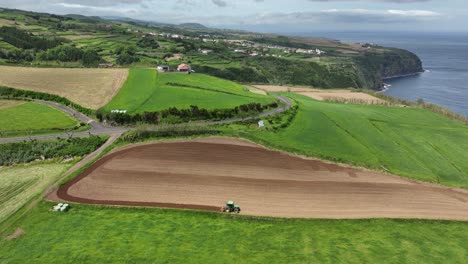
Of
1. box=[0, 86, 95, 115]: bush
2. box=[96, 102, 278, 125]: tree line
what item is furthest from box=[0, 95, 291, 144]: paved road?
box=[96, 102, 278, 125]: tree line

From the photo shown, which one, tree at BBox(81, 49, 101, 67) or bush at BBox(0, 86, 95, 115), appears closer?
bush at BBox(0, 86, 95, 115)

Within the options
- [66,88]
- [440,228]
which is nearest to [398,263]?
[440,228]

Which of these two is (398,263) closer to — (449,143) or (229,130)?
(229,130)

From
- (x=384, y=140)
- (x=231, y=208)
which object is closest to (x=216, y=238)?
(x=231, y=208)

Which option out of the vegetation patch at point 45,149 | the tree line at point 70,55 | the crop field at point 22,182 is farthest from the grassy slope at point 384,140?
the tree line at point 70,55

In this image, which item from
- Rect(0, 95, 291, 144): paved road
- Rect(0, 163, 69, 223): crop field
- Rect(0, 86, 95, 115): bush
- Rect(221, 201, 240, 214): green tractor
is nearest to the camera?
Rect(221, 201, 240, 214): green tractor

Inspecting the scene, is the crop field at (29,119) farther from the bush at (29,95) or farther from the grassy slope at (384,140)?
the grassy slope at (384,140)

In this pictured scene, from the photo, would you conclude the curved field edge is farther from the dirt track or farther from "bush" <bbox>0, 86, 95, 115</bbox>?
"bush" <bbox>0, 86, 95, 115</bbox>
